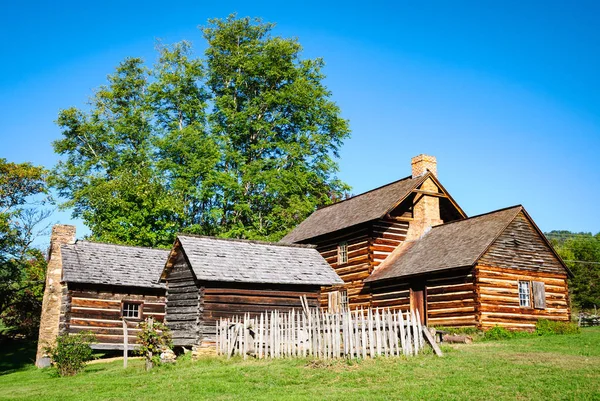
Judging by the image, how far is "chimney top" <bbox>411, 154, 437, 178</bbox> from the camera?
1337 inches

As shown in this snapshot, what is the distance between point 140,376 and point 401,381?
917 centimetres

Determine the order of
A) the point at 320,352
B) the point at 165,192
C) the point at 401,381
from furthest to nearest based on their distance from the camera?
the point at 165,192
the point at 320,352
the point at 401,381

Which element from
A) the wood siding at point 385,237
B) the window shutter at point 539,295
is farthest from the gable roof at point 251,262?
the window shutter at point 539,295

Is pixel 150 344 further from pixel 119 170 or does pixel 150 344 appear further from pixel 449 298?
pixel 119 170

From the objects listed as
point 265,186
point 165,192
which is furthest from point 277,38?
point 165,192

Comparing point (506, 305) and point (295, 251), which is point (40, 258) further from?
point (506, 305)

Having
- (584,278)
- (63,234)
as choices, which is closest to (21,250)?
(63,234)

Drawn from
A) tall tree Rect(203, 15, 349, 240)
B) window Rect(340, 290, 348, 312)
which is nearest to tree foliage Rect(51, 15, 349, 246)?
tall tree Rect(203, 15, 349, 240)

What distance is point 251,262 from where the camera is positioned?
26016mm

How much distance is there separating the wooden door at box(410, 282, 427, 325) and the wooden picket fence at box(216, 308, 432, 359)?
31.7ft

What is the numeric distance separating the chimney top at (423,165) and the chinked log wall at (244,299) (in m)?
11.2

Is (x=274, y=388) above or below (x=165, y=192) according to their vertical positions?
below

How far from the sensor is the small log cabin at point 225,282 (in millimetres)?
24062

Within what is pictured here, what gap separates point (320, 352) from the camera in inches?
727
